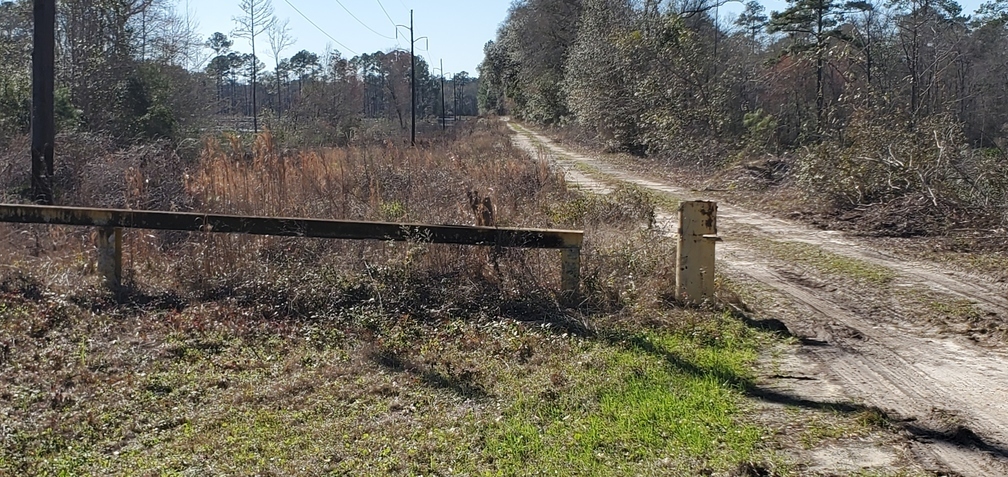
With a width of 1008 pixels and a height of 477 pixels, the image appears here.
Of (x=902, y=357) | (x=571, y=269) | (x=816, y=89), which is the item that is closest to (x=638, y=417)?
(x=902, y=357)

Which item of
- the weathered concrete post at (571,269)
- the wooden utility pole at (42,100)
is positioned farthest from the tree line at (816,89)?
the wooden utility pole at (42,100)

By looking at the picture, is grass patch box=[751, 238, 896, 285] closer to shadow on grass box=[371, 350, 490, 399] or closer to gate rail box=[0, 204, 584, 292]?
gate rail box=[0, 204, 584, 292]

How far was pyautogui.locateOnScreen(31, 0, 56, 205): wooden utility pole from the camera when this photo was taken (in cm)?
1259

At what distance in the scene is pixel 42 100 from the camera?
12.8 meters

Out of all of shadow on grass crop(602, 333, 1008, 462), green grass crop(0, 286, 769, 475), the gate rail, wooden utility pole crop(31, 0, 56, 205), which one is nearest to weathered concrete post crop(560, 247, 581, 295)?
the gate rail

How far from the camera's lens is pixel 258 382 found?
5754mm

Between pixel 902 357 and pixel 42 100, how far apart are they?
1259cm

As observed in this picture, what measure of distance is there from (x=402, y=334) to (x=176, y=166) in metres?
8.09

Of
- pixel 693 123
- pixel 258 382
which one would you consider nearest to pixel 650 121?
pixel 693 123

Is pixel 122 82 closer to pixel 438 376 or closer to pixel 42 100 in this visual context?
pixel 42 100

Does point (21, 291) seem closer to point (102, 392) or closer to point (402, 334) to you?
point (102, 392)

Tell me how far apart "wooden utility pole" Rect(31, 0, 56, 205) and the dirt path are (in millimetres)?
10111

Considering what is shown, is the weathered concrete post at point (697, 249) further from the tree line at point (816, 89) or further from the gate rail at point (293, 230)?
the tree line at point (816, 89)

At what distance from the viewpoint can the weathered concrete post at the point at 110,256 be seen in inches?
323
